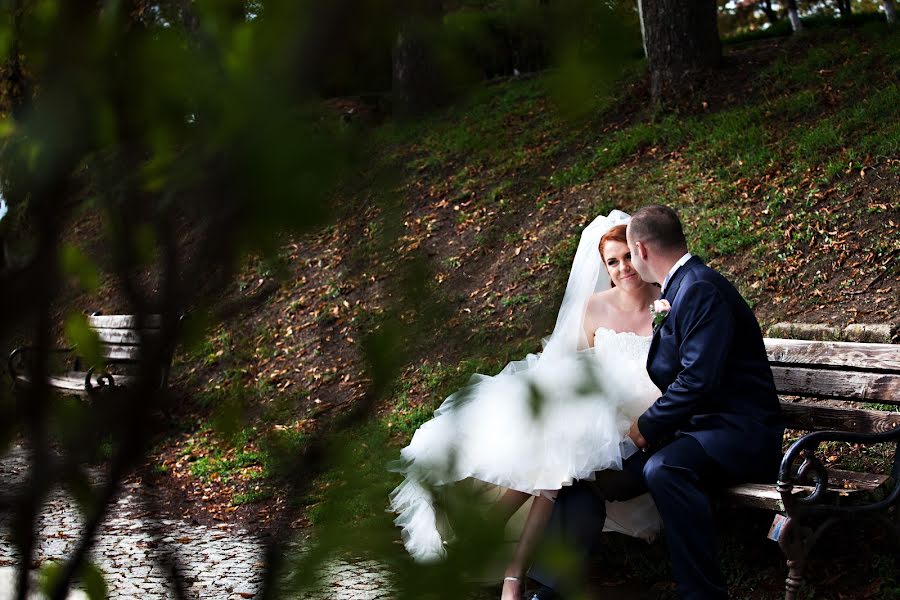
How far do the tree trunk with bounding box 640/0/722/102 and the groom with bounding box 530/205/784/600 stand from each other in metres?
7.17

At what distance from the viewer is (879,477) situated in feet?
13.6

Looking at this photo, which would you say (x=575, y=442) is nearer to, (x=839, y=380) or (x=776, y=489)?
(x=776, y=489)

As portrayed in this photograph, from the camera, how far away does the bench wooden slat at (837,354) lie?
442cm

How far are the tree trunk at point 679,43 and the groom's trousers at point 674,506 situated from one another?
24.3ft

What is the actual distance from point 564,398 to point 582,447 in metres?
3.15

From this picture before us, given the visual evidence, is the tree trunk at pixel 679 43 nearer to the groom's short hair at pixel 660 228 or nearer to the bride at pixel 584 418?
the bride at pixel 584 418

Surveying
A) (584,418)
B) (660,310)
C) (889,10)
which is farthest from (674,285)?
(889,10)

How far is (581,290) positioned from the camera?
5.48 metres

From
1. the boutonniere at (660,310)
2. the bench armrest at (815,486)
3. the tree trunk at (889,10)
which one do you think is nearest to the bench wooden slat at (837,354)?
the bench armrest at (815,486)

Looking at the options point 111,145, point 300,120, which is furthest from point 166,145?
point 300,120

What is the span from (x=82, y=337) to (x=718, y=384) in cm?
333

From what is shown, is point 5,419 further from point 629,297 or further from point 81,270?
point 629,297

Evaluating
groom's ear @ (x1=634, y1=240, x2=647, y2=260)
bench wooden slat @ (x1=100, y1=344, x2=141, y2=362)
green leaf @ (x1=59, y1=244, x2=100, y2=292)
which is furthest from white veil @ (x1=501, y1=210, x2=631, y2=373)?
green leaf @ (x1=59, y1=244, x2=100, y2=292)

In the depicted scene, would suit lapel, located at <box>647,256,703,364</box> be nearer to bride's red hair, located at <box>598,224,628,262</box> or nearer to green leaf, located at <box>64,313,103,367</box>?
bride's red hair, located at <box>598,224,628,262</box>
